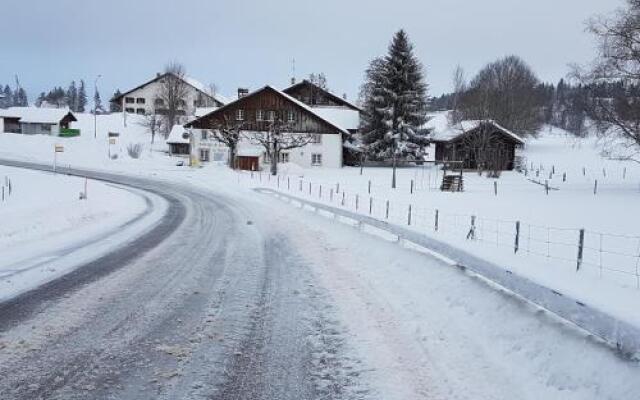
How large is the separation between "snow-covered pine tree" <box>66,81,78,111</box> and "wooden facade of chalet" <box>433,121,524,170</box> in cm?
14881

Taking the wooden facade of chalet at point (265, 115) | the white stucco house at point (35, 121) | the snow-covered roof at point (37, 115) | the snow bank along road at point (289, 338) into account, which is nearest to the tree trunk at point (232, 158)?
the wooden facade of chalet at point (265, 115)

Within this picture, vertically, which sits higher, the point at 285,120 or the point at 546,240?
the point at 285,120

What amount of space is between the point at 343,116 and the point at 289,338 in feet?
216

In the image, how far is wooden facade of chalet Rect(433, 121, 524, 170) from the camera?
5309cm

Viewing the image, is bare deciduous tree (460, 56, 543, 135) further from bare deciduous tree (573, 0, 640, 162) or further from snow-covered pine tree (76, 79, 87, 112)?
snow-covered pine tree (76, 79, 87, 112)

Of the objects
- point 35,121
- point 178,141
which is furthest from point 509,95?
point 35,121

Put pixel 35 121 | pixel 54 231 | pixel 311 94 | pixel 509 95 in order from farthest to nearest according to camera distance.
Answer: pixel 35 121, pixel 509 95, pixel 311 94, pixel 54 231

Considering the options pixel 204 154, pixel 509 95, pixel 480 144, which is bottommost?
pixel 204 154

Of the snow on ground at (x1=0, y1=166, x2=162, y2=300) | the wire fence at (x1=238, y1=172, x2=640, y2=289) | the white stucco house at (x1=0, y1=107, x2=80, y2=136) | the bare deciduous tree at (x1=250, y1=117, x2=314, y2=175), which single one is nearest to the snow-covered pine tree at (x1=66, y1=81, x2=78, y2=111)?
the white stucco house at (x1=0, y1=107, x2=80, y2=136)

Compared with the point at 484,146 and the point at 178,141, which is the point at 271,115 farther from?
the point at 484,146

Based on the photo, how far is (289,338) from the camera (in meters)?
6.96

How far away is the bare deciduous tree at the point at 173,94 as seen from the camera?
302 feet

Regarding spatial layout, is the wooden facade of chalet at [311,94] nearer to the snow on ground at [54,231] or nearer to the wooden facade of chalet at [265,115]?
the wooden facade of chalet at [265,115]

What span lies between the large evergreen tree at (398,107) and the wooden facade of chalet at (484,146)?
3898 mm
